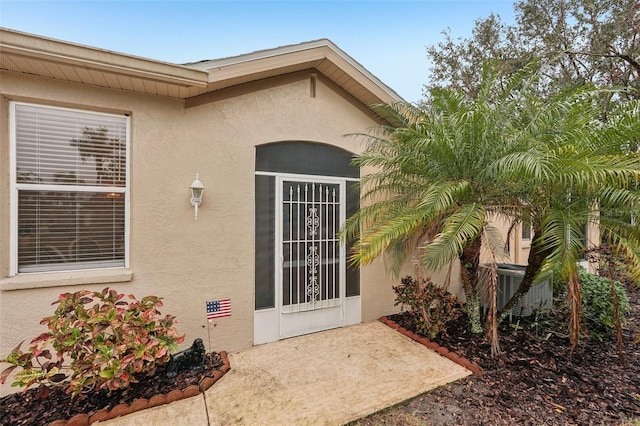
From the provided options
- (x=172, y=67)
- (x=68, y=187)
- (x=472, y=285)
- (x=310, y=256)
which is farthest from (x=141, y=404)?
(x=472, y=285)

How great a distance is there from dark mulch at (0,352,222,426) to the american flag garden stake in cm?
85

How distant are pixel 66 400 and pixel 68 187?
2682mm

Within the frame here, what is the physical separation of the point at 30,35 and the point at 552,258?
686 cm

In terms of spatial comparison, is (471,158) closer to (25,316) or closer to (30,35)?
(30,35)

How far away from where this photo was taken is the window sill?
3.66 meters

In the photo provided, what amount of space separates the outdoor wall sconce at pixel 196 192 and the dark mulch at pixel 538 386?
3996 mm

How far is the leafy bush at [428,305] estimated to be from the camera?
5.31 metres

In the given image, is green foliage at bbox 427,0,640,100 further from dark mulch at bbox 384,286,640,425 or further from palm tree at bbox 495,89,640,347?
dark mulch at bbox 384,286,640,425

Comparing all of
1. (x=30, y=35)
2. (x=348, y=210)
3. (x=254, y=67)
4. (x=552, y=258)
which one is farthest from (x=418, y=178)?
(x=30, y=35)

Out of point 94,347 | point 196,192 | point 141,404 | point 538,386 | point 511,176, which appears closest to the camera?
point 94,347

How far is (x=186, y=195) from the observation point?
4.54 meters

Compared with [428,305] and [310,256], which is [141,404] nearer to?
[310,256]

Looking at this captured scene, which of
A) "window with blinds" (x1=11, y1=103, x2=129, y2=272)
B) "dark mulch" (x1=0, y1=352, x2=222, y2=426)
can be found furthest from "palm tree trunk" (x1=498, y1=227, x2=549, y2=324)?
"window with blinds" (x1=11, y1=103, x2=129, y2=272)

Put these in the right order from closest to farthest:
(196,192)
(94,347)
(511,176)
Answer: (94,347) < (511,176) < (196,192)
